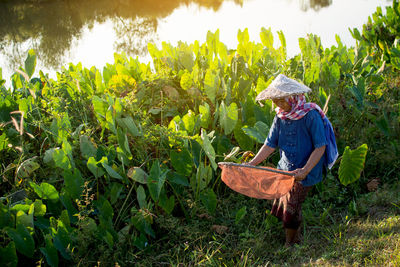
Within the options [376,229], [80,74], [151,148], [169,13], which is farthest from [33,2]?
[376,229]

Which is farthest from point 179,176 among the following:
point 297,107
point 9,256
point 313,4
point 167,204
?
point 313,4

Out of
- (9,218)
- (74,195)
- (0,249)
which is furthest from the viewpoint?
(74,195)

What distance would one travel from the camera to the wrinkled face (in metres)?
2.19

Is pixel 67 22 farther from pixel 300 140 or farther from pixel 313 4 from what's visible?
pixel 300 140

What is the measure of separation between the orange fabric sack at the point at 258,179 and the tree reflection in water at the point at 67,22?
676 cm

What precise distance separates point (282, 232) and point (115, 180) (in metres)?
1.20

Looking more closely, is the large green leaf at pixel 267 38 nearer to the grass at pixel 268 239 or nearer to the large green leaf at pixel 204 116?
the large green leaf at pixel 204 116

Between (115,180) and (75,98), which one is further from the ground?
(75,98)

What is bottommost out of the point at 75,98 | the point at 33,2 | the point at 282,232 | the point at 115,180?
the point at 282,232

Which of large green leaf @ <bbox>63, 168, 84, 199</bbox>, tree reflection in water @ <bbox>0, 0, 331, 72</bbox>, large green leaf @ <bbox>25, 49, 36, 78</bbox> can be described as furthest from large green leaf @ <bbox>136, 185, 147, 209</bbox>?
tree reflection in water @ <bbox>0, 0, 331, 72</bbox>

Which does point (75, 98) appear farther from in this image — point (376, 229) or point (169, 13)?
point (169, 13)

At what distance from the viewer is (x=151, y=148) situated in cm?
293

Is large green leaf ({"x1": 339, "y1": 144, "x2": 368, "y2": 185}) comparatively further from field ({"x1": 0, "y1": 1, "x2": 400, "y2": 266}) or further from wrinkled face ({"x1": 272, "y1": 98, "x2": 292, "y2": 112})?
wrinkled face ({"x1": 272, "y1": 98, "x2": 292, "y2": 112})

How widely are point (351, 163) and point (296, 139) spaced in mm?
509
